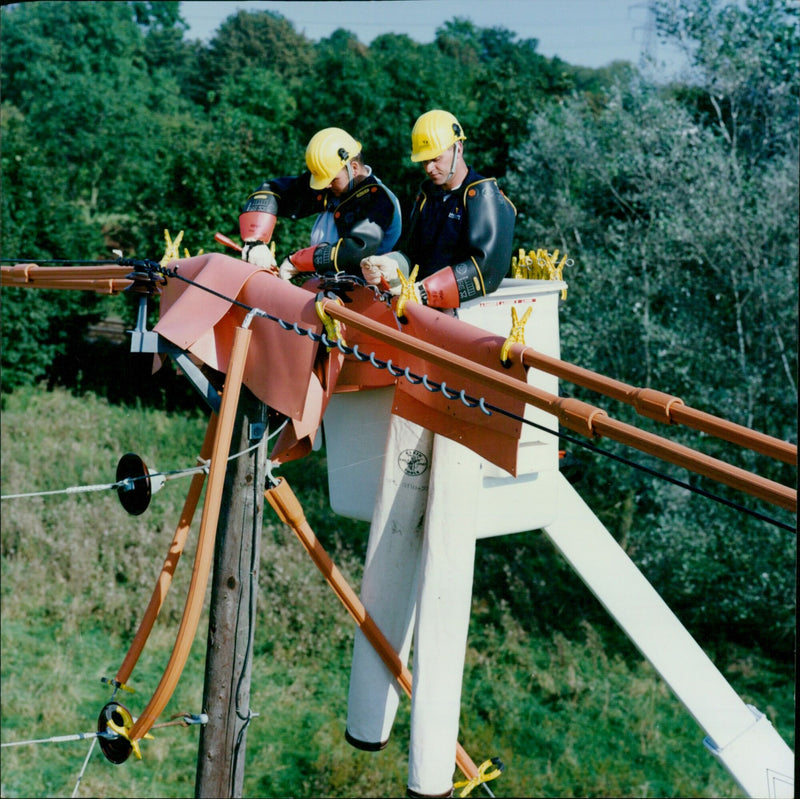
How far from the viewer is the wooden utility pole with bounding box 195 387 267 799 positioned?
16.1 feet

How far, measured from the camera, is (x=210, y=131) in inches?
710

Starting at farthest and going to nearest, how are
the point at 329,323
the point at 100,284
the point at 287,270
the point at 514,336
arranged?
the point at 100,284 → the point at 287,270 → the point at 329,323 → the point at 514,336

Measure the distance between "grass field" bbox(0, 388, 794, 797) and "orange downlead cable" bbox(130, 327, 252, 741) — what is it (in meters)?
4.18

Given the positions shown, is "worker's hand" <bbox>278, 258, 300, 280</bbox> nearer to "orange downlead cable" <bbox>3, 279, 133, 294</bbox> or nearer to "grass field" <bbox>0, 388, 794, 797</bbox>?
"orange downlead cable" <bbox>3, 279, 133, 294</bbox>

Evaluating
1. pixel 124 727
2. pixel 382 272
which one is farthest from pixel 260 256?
pixel 124 727

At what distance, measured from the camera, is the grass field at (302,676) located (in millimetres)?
10297

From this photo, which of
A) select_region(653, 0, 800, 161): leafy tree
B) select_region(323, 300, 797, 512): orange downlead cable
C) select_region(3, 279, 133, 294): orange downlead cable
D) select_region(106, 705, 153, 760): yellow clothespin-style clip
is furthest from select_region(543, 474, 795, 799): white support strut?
select_region(653, 0, 800, 161): leafy tree

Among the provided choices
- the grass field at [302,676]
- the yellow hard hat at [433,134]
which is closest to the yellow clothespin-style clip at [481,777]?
the yellow hard hat at [433,134]

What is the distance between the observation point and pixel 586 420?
11.4 ft

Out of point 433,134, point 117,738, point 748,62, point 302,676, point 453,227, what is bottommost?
point 302,676

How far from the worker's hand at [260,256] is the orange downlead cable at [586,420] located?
2.78 ft

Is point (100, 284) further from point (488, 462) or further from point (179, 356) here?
point (488, 462)

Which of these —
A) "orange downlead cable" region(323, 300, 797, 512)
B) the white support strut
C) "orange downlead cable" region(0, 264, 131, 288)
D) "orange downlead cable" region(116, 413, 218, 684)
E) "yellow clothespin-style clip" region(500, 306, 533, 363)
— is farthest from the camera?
"orange downlead cable" region(0, 264, 131, 288)

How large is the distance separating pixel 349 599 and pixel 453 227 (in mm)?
1723
